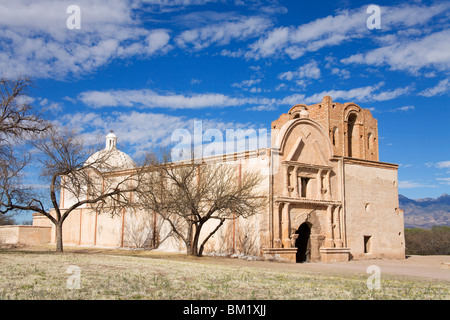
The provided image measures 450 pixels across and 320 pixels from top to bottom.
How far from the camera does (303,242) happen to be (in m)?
29.5

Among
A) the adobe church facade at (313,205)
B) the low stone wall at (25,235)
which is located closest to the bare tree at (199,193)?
the adobe church facade at (313,205)

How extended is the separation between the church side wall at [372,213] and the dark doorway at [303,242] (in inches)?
131

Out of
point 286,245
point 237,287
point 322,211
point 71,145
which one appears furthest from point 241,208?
point 237,287

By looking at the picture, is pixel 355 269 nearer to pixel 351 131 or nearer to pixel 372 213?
pixel 372 213

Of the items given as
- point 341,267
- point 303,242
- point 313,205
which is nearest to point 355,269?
point 341,267

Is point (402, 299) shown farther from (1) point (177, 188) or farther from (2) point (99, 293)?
(1) point (177, 188)

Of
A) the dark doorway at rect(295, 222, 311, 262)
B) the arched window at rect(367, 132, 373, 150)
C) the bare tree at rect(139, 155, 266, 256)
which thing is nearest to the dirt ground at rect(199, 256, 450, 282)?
the bare tree at rect(139, 155, 266, 256)

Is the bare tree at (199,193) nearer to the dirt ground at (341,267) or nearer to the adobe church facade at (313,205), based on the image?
the adobe church facade at (313,205)

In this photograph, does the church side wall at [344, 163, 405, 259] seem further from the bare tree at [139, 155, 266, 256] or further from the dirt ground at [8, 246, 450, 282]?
the bare tree at [139, 155, 266, 256]

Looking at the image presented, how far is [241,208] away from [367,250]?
41.3 feet

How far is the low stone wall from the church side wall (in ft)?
90.1

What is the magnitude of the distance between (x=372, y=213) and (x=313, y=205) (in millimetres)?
6676

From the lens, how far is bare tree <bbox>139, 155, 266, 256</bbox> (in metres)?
25.0
